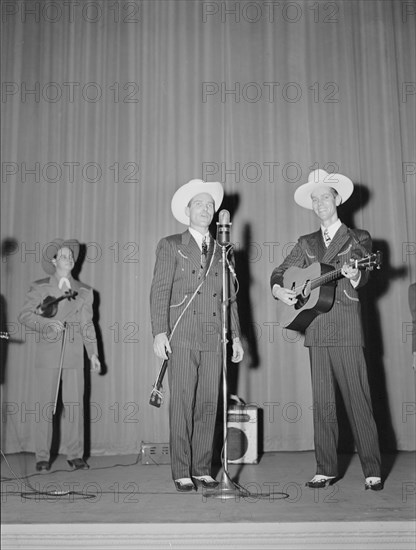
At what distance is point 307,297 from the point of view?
3.47 metres

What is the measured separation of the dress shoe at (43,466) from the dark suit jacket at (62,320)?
0.67 m

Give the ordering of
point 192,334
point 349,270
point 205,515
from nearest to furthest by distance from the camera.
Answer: point 205,515
point 349,270
point 192,334

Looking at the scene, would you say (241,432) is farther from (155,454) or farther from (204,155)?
(204,155)

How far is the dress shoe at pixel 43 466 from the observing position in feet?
13.2

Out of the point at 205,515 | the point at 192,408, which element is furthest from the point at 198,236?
the point at 205,515

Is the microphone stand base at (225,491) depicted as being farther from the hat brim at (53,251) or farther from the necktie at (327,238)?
the hat brim at (53,251)

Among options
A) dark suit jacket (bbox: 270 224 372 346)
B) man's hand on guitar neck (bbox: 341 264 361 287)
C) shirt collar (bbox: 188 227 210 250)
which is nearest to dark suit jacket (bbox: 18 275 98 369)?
shirt collar (bbox: 188 227 210 250)

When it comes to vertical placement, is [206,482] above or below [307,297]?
below

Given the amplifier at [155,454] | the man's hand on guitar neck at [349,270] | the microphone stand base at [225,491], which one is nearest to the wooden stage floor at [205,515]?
the microphone stand base at [225,491]

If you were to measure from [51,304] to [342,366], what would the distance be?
2.02 metres

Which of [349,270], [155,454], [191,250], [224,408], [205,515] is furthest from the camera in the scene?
[155,454]

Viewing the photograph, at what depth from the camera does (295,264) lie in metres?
3.69

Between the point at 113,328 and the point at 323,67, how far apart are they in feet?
9.80

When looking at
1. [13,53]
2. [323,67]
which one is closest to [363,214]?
[323,67]
